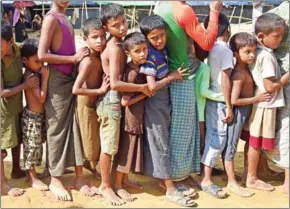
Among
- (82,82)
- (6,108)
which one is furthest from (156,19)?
(6,108)

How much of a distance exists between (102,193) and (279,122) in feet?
5.43

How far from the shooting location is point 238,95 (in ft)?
12.4

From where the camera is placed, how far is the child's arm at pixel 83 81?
348 cm

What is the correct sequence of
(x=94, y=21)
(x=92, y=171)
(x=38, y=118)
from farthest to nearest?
1. (x=92, y=171)
2. (x=38, y=118)
3. (x=94, y=21)

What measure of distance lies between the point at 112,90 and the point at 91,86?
0.67 ft

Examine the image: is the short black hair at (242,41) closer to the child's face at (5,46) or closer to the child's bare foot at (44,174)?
the child's face at (5,46)

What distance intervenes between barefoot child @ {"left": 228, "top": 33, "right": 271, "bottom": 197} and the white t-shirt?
9 centimetres

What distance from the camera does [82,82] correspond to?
3494 millimetres

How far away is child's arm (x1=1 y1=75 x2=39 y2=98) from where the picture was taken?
3.51 meters

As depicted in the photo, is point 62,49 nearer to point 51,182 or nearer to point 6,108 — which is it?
point 6,108

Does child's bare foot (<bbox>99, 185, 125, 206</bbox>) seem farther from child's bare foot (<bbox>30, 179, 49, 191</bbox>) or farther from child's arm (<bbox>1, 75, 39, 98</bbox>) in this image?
child's arm (<bbox>1, 75, 39, 98</bbox>)

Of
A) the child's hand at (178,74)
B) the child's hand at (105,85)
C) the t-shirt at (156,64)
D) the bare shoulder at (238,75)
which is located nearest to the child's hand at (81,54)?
the child's hand at (105,85)

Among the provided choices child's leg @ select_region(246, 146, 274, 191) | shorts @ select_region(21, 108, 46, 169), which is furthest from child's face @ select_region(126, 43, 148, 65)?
child's leg @ select_region(246, 146, 274, 191)

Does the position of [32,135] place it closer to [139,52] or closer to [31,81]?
[31,81]
